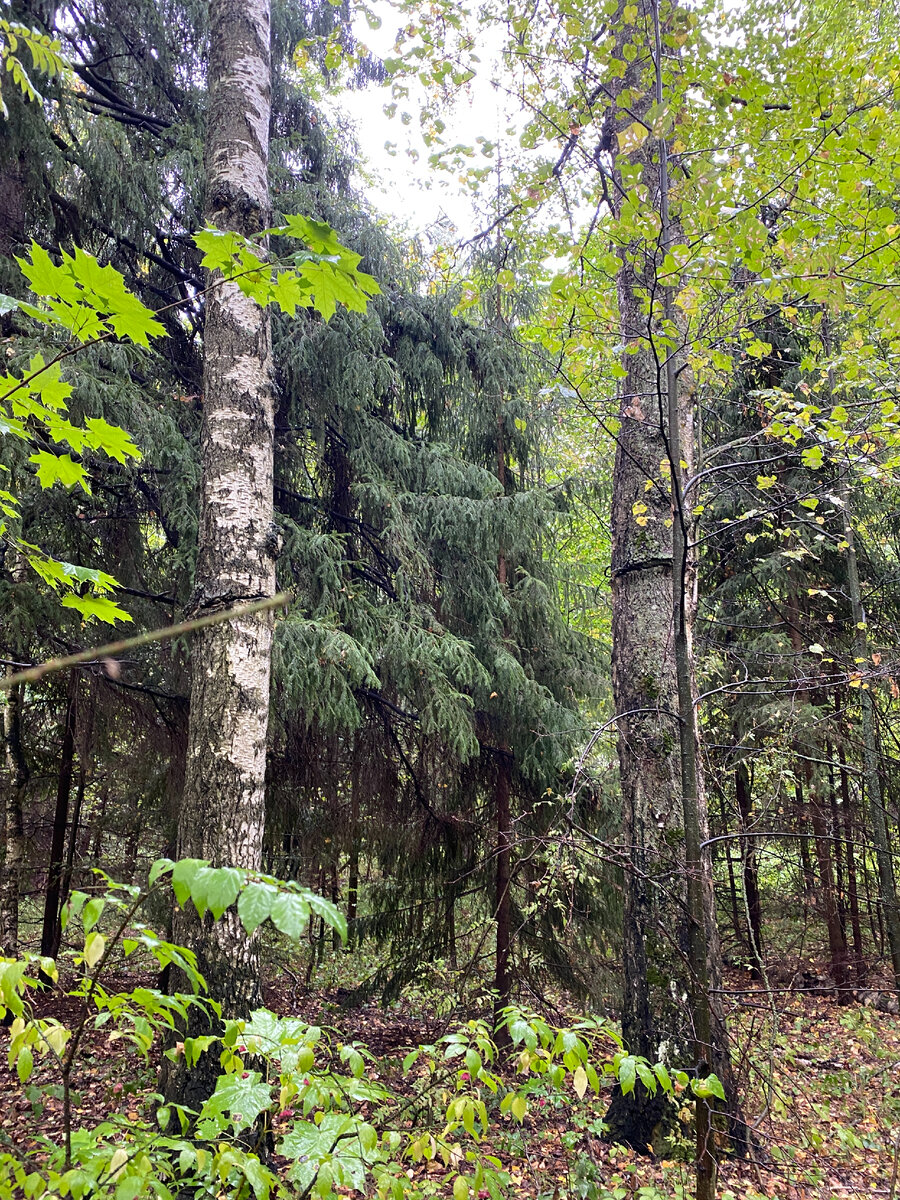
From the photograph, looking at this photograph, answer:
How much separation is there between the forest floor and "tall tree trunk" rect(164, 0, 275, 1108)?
25.5 inches

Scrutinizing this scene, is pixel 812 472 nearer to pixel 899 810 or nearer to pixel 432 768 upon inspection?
pixel 899 810

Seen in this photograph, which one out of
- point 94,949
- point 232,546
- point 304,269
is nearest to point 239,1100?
point 94,949

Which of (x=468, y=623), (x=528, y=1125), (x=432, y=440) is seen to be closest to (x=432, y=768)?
(x=468, y=623)

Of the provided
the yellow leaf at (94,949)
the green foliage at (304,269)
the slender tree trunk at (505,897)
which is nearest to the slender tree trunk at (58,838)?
the slender tree trunk at (505,897)

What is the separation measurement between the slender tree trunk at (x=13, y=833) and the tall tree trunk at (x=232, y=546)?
3401mm

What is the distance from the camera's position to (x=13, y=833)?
6.02m

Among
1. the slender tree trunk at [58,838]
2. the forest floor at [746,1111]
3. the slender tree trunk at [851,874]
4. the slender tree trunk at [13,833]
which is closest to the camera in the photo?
the forest floor at [746,1111]

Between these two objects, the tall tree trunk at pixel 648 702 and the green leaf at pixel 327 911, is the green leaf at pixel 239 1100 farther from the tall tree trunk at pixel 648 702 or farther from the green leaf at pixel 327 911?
the tall tree trunk at pixel 648 702

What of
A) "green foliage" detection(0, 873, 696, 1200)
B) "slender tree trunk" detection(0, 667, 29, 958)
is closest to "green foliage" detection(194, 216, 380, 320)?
"green foliage" detection(0, 873, 696, 1200)

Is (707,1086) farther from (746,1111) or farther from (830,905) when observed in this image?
(830,905)

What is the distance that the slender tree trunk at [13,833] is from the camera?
5570 millimetres

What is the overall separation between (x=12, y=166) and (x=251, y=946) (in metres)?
5.11

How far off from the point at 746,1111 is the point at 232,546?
162 inches

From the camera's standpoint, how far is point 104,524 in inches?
190
